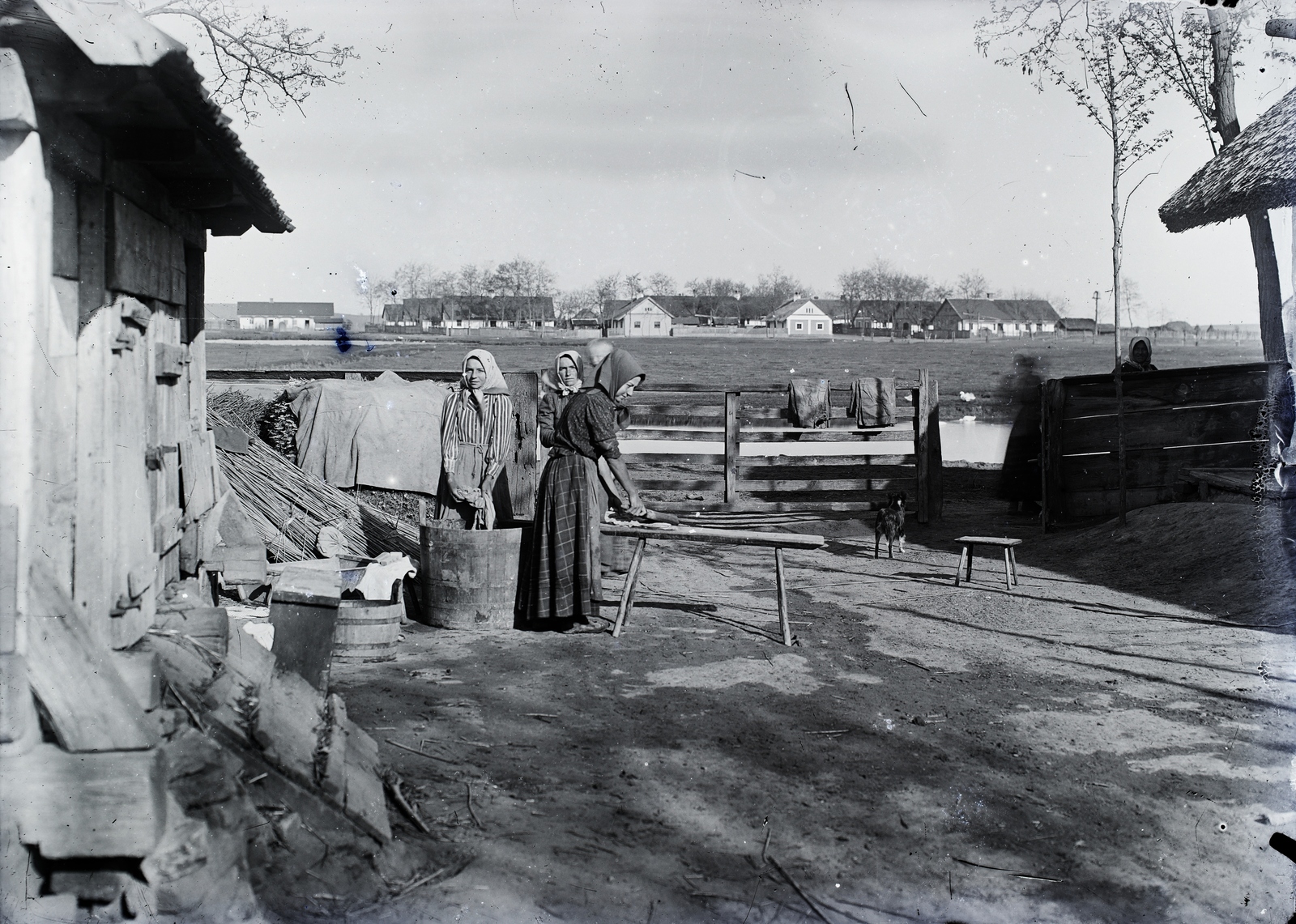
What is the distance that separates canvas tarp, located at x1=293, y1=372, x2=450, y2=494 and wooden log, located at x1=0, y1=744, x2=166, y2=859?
356 inches

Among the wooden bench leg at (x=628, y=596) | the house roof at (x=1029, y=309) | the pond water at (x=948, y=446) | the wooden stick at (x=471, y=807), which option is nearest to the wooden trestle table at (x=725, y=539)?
the wooden bench leg at (x=628, y=596)

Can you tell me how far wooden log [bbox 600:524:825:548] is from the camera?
24.0ft

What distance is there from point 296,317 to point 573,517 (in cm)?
3528

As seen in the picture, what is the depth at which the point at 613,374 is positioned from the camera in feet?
26.8

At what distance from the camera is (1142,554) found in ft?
34.6

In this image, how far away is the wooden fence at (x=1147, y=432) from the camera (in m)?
12.1

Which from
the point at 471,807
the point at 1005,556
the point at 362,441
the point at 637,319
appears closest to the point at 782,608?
the point at 1005,556

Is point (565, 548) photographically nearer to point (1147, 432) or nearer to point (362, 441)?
point (362, 441)

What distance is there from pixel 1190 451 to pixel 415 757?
34.4 feet

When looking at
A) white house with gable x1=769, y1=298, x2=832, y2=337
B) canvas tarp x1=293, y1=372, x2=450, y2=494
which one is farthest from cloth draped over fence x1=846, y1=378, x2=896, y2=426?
white house with gable x1=769, y1=298, x2=832, y2=337

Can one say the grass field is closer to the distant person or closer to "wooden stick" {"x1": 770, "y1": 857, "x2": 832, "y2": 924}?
the distant person

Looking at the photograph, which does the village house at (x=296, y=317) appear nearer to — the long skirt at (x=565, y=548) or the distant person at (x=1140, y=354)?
the distant person at (x=1140, y=354)

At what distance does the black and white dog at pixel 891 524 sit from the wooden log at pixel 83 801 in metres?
9.03

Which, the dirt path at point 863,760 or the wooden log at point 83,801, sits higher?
the wooden log at point 83,801
